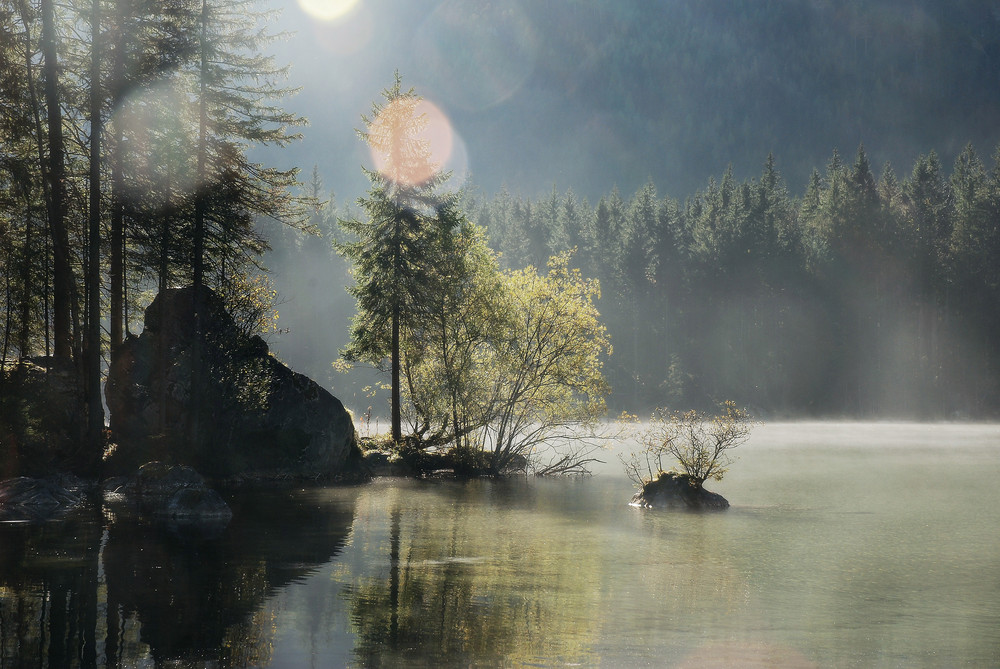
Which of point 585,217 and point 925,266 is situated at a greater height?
point 585,217

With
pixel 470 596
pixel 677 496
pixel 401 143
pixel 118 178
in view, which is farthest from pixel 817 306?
pixel 470 596

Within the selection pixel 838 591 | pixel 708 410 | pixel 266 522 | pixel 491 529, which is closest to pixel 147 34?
pixel 266 522

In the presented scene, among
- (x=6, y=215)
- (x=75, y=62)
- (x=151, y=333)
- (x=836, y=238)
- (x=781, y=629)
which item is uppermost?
(x=836, y=238)

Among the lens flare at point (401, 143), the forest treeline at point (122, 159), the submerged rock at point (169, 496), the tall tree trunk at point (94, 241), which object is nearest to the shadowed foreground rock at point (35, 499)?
the submerged rock at point (169, 496)

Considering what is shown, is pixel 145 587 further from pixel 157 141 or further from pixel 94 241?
pixel 157 141

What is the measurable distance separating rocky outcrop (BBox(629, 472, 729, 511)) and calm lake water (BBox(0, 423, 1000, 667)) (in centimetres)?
108

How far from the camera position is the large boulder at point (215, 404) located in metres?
33.2

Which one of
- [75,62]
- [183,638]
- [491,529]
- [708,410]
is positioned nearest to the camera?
[183,638]

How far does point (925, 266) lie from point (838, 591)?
82.2 meters

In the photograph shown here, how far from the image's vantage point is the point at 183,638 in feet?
39.5

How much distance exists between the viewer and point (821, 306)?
93375 mm

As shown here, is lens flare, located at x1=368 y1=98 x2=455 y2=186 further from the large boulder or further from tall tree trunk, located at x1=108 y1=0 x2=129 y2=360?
tall tree trunk, located at x1=108 y1=0 x2=129 y2=360

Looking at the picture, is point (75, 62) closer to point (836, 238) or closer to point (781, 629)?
point (781, 629)

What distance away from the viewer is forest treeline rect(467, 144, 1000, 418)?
90.1 metres
